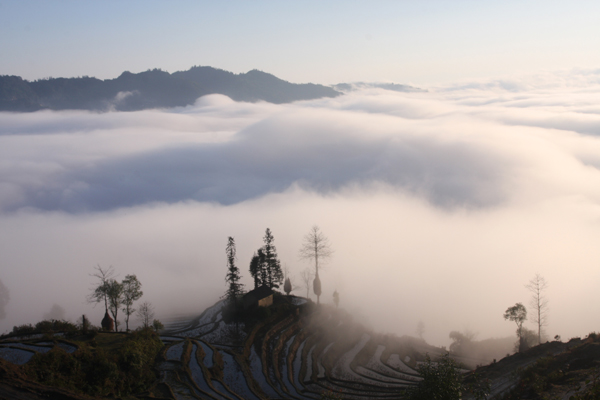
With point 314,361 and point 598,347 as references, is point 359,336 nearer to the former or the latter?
point 314,361

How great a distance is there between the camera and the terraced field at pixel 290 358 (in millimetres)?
33469

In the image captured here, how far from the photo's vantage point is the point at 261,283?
192 feet

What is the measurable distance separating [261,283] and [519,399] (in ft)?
124

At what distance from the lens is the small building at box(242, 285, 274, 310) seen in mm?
51000

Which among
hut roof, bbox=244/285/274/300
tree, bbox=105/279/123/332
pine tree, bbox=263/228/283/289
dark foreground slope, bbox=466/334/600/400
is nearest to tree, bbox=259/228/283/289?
pine tree, bbox=263/228/283/289

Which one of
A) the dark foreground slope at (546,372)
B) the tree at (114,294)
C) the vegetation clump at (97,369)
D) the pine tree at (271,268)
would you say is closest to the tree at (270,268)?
the pine tree at (271,268)

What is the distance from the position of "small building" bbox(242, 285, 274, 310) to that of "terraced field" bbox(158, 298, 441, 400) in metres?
2.44

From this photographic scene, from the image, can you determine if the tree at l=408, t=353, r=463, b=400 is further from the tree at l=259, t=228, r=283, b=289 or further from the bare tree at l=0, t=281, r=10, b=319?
the bare tree at l=0, t=281, r=10, b=319

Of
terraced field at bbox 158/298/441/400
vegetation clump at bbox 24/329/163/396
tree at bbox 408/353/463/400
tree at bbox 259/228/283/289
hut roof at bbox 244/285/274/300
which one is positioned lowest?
terraced field at bbox 158/298/441/400

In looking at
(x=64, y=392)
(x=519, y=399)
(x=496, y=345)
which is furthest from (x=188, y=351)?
(x=496, y=345)

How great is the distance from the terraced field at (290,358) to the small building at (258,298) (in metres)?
2.44

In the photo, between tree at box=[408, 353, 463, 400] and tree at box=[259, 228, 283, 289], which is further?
tree at box=[259, 228, 283, 289]

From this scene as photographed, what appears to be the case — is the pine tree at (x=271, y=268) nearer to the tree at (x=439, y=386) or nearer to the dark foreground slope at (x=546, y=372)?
the dark foreground slope at (x=546, y=372)

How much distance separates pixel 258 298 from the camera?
51281 millimetres
